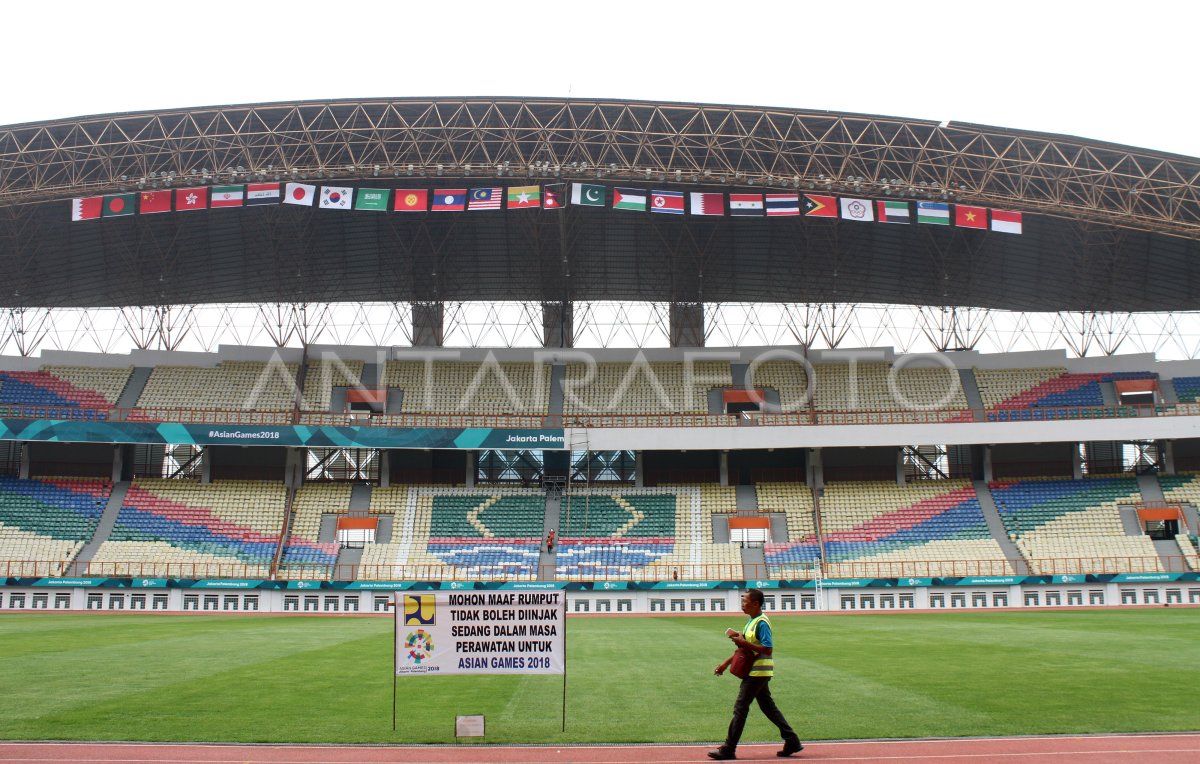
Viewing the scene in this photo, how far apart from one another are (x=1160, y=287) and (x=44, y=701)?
2236 inches

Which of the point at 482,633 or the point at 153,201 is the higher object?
the point at 153,201

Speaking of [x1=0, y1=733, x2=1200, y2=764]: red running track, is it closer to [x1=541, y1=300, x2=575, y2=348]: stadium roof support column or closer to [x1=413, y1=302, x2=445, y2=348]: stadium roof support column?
[x1=541, y1=300, x2=575, y2=348]: stadium roof support column

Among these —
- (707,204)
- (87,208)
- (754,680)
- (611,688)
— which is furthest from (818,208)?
(754,680)

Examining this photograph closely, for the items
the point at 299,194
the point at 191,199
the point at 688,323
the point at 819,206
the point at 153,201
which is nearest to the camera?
the point at 299,194

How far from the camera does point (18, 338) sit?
5606 cm

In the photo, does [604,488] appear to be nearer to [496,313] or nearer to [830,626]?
[496,313]

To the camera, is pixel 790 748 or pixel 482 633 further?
pixel 482 633

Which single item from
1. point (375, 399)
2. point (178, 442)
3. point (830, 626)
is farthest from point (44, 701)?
point (375, 399)

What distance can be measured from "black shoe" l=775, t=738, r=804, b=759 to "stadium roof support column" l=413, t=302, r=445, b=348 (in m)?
47.8

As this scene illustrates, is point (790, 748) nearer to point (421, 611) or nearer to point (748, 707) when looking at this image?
point (748, 707)

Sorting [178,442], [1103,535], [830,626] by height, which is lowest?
[830,626]

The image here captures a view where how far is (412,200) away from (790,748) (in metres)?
36.9

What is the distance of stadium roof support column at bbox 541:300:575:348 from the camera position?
56531 mm

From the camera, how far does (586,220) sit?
4844 cm
